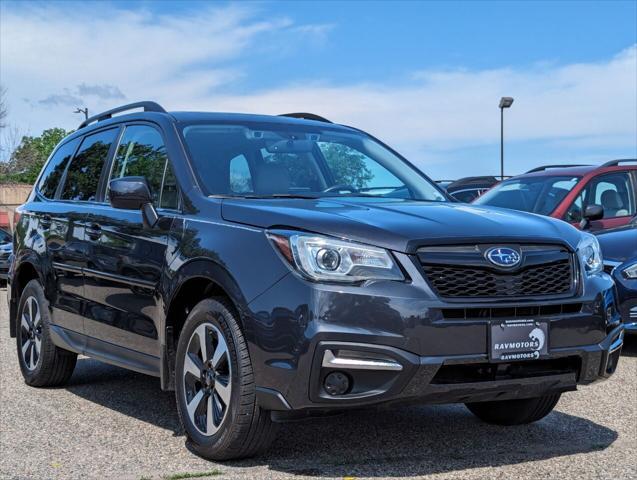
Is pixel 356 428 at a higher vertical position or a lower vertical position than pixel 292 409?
lower

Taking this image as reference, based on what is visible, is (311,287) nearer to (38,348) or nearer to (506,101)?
(38,348)

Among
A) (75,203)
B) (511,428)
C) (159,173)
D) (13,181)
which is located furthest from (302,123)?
(13,181)

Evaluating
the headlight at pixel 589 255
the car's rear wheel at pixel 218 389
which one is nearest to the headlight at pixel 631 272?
the headlight at pixel 589 255

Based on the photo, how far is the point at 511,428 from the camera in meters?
5.49

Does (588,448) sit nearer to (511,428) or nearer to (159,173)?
(511,428)

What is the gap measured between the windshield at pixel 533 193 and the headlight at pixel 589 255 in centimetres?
515

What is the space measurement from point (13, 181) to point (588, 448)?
57.8 meters

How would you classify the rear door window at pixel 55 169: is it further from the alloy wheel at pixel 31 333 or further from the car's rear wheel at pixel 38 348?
the alloy wheel at pixel 31 333

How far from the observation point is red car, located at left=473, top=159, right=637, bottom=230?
9.89 meters

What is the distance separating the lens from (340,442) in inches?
199

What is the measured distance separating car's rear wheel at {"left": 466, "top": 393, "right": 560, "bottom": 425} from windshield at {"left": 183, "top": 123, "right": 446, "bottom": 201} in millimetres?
1262

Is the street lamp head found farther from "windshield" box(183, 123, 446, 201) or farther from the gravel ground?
"windshield" box(183, 123, 446, 201)

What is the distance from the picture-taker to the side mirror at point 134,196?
5094 mm

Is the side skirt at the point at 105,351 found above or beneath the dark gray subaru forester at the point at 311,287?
beneath
